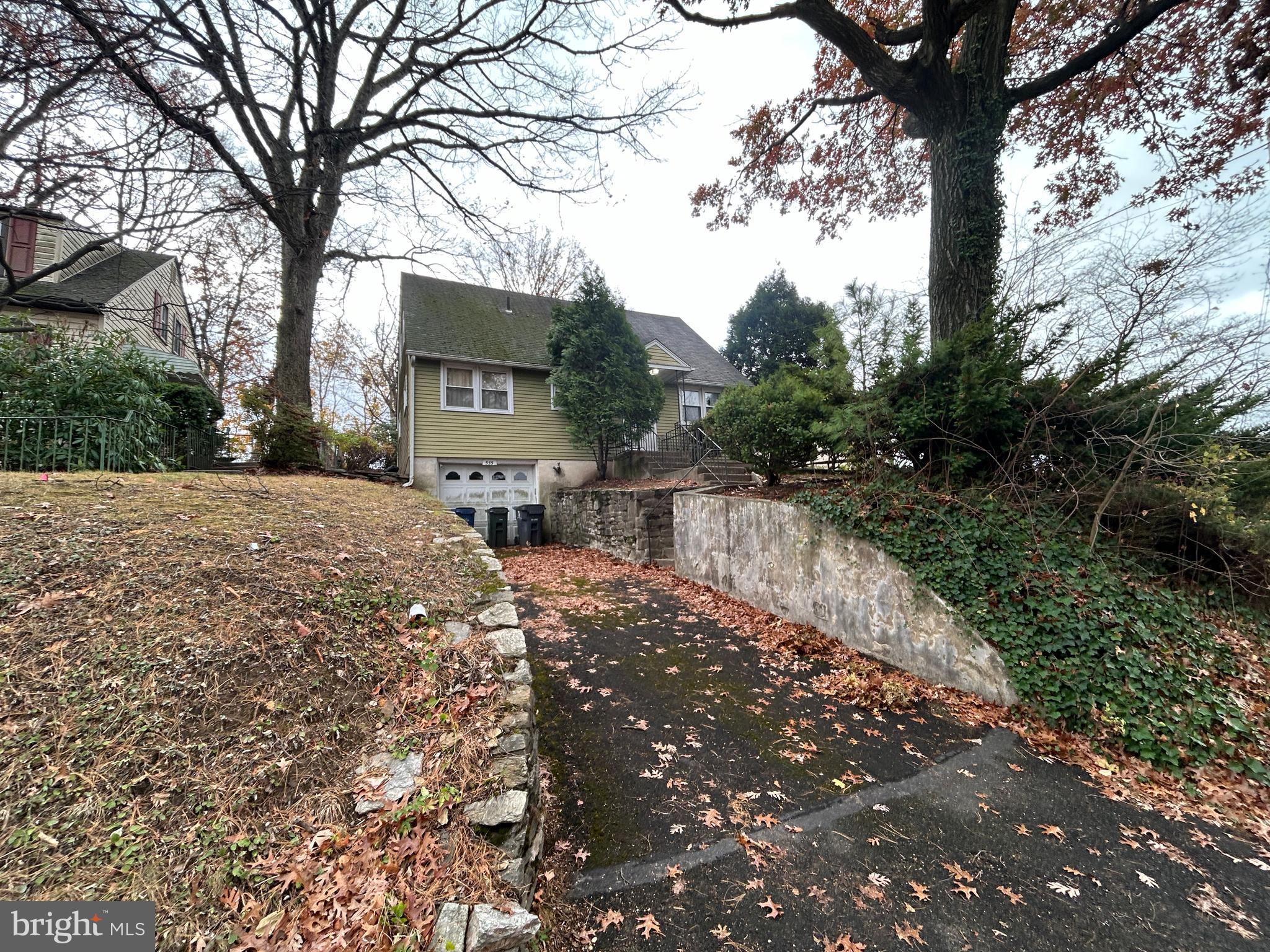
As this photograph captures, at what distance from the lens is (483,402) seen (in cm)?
1196

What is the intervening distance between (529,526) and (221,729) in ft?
33.1

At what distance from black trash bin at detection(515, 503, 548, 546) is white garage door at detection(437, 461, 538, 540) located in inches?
15.8

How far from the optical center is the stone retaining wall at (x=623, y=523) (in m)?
8.41

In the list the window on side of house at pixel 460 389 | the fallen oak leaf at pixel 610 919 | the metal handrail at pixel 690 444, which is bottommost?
the fallen oak leaf at pixel 610 919

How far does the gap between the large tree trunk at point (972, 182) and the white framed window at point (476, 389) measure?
389 inches

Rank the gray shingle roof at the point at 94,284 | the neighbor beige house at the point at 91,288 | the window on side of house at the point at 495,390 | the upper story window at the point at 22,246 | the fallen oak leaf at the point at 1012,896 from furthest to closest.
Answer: the window on side of house at the point at 495,390 → the upper story window at the point at 22,246 → the gray shingle roof at the point at 94,284 → the neighbor beige house at the point at 91,288 → the fallen oak leaf at the point at 1012,896

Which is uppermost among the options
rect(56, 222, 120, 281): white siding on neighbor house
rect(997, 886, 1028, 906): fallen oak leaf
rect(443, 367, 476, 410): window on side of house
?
rect(56, 222, 120, 281): white siding on neighbor house

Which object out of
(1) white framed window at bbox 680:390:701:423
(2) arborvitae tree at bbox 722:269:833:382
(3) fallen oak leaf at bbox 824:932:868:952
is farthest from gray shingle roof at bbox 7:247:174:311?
(2) arborvitae tree at bbox 722:269:833:382

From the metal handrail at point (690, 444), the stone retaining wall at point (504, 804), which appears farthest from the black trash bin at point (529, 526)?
the stone retaining wall at point (504, 804)

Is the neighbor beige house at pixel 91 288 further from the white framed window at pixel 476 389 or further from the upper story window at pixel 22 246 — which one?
the white framed window at pixel 476 389

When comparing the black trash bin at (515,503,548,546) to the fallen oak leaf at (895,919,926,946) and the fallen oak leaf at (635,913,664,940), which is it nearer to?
the fallen oak leaf at (635,913,664,940)

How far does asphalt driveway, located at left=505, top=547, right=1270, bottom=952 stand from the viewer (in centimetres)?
187

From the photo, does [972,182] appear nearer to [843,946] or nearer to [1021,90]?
[1021,90]

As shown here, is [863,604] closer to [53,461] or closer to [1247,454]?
[1247,454]
